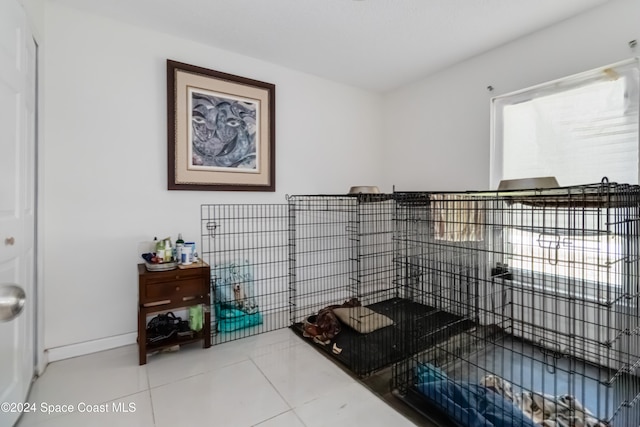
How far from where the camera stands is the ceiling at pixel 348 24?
6.76 feet

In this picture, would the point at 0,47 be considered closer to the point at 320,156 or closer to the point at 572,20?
the point at 320,156

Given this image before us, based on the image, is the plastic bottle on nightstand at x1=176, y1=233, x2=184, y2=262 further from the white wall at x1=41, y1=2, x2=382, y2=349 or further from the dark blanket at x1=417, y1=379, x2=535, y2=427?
the dark blanket at x1=417, y1=379, x2=535, y2=427

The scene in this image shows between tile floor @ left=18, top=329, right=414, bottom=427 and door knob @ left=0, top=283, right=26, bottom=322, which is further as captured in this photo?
tile floor @ left=18, top=329, right=414, bottom=427

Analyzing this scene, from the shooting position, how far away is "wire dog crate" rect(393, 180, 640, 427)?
4.50ft

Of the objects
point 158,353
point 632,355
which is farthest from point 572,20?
point 158,353

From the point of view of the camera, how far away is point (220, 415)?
1592 mm

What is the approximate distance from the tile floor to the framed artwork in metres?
1.34

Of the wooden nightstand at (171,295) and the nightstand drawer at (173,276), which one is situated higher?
the nightstand drawer at (173,276)

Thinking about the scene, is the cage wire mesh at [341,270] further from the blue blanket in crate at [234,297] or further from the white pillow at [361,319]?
the blue blanket in crate at [234,297]

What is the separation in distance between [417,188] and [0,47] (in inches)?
129

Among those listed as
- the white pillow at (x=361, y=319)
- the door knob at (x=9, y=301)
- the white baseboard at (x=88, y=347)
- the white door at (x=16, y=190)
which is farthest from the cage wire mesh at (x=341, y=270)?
the door knob at (x=9, y=301)

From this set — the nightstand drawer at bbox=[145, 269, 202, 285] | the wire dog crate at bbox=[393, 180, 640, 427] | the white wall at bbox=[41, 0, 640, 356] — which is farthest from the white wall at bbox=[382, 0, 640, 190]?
the nightstand drawer at bbox=[145, 269, 202, 285]

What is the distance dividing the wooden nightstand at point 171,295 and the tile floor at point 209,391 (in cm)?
10

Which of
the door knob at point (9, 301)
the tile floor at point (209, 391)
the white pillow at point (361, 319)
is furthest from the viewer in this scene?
the white pillow at point (361, 319)
